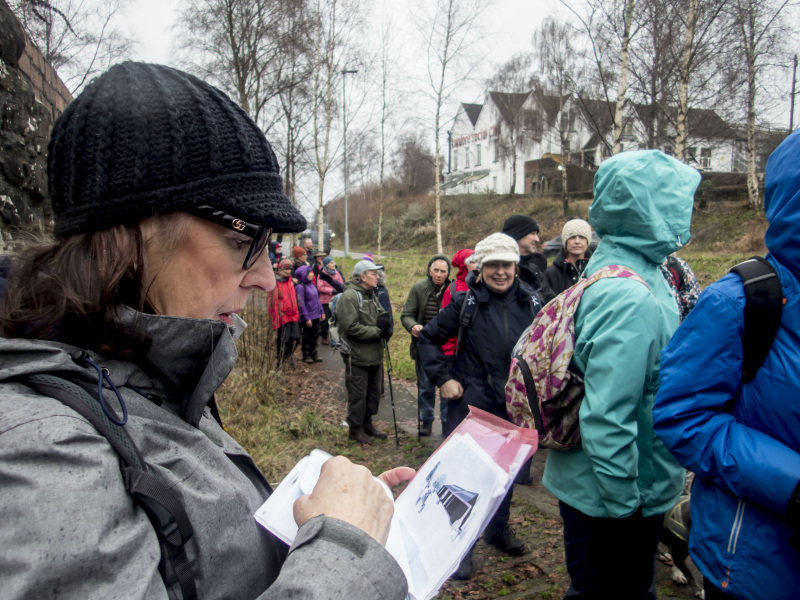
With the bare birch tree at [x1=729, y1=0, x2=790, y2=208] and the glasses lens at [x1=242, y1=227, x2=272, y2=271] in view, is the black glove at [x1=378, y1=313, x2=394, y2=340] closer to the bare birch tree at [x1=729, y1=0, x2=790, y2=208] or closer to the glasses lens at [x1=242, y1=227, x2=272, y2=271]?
the glasses lens at [x1=242, y1=227, x2=272, y2=271]

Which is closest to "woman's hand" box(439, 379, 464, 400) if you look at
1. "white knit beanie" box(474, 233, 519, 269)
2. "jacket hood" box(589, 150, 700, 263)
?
"white knit beanie" box(474, 233, 519, 269)

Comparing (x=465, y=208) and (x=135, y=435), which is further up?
(x=465, y=208)

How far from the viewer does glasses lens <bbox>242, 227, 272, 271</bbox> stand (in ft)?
3.57

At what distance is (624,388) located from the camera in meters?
2.02

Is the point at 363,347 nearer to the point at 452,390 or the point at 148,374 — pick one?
the point at 452,390

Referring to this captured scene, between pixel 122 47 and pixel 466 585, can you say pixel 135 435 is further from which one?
pixel 122 47

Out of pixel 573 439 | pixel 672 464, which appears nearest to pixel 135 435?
pixel 573 439

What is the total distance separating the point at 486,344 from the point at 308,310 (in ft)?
21.1

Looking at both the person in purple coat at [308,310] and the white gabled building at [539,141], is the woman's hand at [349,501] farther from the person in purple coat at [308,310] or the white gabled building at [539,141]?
the white gabled building at [539,141]

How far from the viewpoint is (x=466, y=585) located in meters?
3.40

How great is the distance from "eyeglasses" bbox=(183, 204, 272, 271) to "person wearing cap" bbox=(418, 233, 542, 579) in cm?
290

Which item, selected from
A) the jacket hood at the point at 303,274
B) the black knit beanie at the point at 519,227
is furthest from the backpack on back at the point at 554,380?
the jacket hood at the point at 303,274

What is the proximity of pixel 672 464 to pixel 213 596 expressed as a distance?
78.1 inches

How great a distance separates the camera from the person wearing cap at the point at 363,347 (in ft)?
20.3
